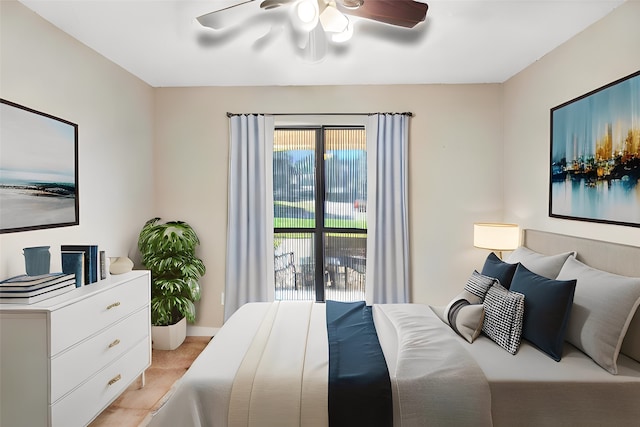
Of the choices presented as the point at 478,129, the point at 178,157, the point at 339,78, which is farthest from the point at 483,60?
the point at 178,157

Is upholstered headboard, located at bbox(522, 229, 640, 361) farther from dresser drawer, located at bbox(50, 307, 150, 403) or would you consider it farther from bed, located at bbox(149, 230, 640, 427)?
dresser drawer, located at bbox(50, 307, 150, 403)

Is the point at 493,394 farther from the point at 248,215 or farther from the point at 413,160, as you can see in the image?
the point at 248,215

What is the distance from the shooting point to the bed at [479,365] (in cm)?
146

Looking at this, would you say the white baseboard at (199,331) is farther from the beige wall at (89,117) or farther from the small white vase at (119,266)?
the small white vase at (119,266)

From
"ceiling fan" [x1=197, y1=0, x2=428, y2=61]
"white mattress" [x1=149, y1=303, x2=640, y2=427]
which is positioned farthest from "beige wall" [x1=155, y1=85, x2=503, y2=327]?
"white mattress" [x1=149, y1=303, x2=640, y2=427]

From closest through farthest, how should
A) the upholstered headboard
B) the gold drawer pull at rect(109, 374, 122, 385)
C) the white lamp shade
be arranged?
the upholstered headboard → the gold drawer pull at rect(109, 374, 122, 385) → the white lamp shade

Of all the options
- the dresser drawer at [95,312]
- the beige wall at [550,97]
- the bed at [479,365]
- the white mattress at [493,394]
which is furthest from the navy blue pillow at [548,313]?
the dresser drawer at [95,312]

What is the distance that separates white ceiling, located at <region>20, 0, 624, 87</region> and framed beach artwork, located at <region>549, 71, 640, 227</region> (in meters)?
0.56

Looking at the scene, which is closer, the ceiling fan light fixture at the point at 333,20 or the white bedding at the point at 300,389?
the white bedding at the point at 300,389

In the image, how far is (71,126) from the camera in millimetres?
2398

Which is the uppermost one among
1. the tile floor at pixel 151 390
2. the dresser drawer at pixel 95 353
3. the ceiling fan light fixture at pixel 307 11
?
the ceiling fan light fixture at pixel 307 11

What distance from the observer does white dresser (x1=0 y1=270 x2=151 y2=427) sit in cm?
171

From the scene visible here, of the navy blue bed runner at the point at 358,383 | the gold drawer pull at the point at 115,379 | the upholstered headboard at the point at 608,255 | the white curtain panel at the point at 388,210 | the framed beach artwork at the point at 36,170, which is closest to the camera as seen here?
the navy blue bed runner at the point at 358,383

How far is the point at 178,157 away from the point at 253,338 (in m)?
2.35
